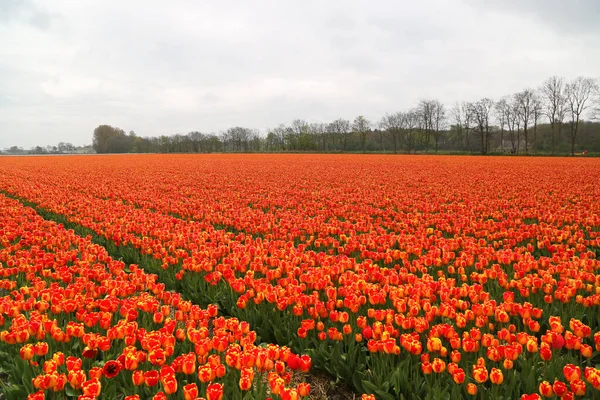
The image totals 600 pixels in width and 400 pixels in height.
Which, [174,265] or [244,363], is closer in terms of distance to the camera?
[244,363]

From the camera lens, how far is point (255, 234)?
8.91 m

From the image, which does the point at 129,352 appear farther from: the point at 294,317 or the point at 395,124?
the point at 395,124

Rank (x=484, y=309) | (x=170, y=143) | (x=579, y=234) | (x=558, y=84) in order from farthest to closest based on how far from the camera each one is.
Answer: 1. (x=170, y=143)
2. (x=558, y=84)
3. (x=579, y=234)
4. (x=484, y=309)

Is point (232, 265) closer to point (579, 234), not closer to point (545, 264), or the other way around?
point (545, 264)

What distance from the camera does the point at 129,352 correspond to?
2947 millimetres

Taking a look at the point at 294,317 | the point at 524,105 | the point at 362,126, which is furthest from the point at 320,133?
the point at 294,317

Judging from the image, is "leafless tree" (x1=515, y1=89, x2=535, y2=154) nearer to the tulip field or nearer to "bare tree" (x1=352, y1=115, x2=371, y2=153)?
"bare tree" (x1=352, y1=115, x2=371, y2=153)

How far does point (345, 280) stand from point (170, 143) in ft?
449

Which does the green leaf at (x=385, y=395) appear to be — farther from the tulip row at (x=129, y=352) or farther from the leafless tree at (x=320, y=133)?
the leafless tree at (x=320, y=133)

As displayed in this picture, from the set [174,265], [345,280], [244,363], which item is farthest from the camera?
[174,265]

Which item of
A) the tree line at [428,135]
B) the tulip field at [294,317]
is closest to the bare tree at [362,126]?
the tree line at [428,135]

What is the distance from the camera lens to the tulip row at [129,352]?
2.73 meters

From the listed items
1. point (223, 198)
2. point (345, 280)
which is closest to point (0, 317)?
point (345, 280)

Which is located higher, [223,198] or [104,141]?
[104,141]
